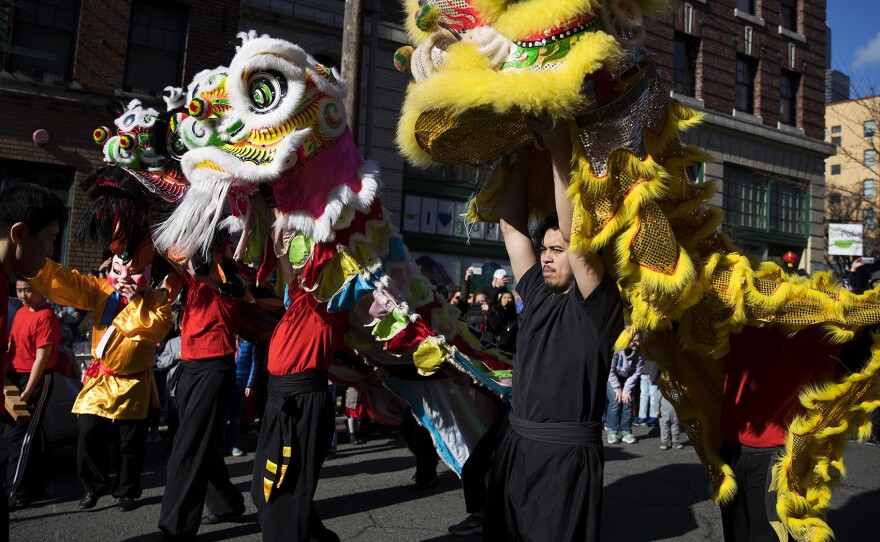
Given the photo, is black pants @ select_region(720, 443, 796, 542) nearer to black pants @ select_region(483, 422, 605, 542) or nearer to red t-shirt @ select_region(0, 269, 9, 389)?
black pants @ select_region(483, 422, 605, 542)

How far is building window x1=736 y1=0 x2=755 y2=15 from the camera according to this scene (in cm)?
1827

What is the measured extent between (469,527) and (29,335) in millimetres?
3570

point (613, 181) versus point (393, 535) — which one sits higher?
point (613, 181)

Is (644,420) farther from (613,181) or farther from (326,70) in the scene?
(613,181)

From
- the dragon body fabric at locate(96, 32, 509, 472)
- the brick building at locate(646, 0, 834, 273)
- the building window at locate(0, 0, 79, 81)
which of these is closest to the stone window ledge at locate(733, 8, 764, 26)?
the brick building at locate(646, 0, 834, 273)

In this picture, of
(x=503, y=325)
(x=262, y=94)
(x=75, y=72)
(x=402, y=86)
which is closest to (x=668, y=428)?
(x=503, y=325)

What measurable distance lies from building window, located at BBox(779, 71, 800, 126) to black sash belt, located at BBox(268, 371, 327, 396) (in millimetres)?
18868

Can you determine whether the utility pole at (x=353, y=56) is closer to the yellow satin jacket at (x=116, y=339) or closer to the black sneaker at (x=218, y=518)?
the yellow satin jacket at (x=116, y=339)

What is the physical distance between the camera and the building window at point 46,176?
10.3m

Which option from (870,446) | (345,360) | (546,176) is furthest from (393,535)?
(870,446)

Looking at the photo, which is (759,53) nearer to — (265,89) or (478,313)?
(478,313)

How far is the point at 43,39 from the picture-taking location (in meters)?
10.6

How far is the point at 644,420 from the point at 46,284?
7.30 metres

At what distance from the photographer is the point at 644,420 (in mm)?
9164
